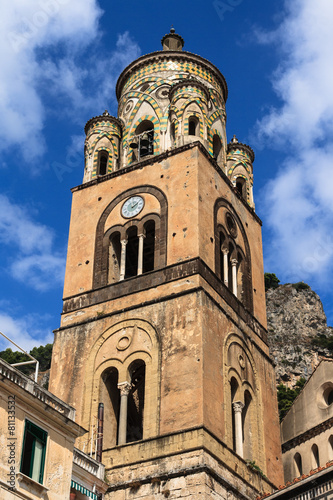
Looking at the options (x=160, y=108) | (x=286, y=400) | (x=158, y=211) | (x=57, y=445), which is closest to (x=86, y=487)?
(x=57, y=445)

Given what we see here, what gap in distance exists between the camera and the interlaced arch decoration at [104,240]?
1152 inches

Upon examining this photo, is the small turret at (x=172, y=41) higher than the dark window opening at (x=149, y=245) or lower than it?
higher

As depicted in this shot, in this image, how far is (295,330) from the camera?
69.9 m

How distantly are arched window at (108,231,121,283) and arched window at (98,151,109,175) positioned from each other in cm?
416

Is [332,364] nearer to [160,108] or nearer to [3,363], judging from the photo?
[160,108]

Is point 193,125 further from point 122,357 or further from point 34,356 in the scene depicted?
point 34,356

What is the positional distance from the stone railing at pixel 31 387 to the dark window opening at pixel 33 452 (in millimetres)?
615

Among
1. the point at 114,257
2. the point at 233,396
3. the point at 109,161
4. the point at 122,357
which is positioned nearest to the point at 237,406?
the point at 233,396

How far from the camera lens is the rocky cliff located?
6291cm

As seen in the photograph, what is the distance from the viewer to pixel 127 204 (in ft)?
103

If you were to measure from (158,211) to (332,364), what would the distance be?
7.95 meters

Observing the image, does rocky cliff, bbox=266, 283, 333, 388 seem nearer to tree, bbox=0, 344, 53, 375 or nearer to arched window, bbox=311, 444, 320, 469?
tree, bbox=0, 344, 53, 375

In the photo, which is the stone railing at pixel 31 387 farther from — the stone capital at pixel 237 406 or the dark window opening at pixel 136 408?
the dark window opening at pixel 136 408

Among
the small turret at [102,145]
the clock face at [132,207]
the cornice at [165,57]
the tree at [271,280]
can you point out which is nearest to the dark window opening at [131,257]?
the clock face at [132,207]
